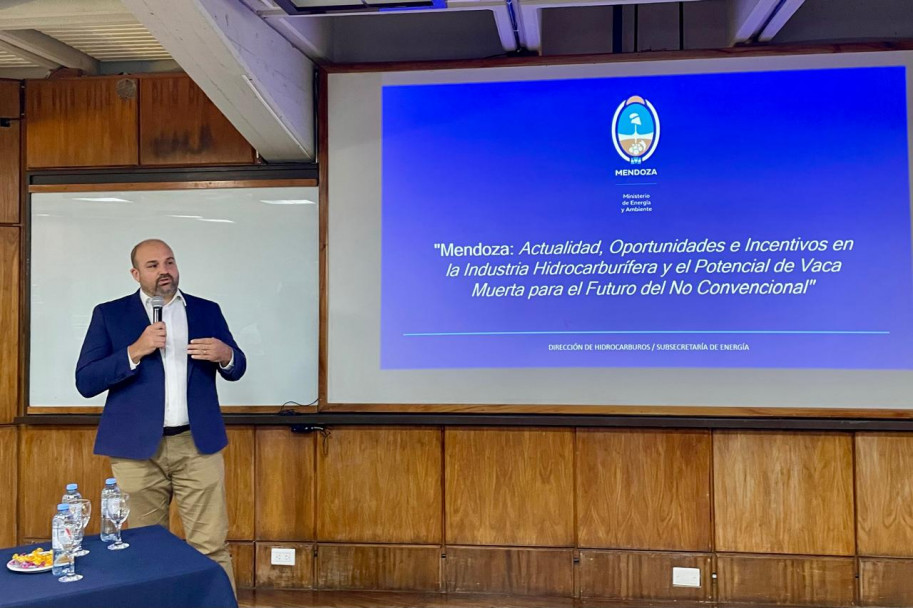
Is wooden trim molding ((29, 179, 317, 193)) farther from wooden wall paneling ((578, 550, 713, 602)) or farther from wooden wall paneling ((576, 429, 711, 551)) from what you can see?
wooden wall paneling ((578, 550, 713, 602))

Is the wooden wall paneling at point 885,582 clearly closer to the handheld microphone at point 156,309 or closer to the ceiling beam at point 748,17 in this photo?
the ceiling beam at point 748,17

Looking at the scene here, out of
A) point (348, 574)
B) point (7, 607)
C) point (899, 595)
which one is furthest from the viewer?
point (348, 574)

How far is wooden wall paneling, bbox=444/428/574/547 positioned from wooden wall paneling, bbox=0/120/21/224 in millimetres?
2751

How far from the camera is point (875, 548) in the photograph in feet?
12.3

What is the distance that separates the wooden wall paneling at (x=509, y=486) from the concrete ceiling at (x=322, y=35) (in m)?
1.83

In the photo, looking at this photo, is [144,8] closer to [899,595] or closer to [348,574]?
[348,574]

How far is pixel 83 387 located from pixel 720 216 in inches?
120

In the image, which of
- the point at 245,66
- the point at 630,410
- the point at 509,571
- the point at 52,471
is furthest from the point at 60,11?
the point at 509,571

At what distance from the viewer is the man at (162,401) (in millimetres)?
3098

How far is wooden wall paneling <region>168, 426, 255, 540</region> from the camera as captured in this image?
13.6 ft

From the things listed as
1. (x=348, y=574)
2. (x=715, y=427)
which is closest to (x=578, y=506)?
(x=715, y=427)

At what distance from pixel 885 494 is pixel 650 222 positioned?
1.74 m

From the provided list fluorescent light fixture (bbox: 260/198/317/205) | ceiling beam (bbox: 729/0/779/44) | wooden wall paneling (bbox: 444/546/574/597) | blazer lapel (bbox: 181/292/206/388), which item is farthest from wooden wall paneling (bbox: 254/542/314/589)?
ceiling beam (bbox: 729/0/779/44)

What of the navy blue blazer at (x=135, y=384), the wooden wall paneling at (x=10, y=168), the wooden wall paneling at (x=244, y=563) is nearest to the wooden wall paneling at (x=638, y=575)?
the wooden wall paneling at (x=244, y=563)
